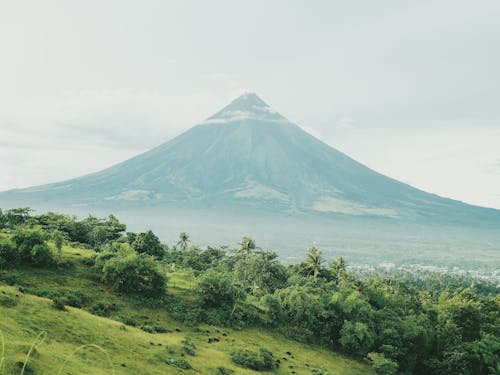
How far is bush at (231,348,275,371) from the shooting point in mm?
34406

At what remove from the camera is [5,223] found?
219ft

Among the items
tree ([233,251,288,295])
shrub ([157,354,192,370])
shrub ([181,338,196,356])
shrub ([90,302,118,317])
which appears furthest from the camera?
tree ([233,251,288,295])

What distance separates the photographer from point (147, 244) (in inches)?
2712

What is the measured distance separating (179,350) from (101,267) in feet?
54.4

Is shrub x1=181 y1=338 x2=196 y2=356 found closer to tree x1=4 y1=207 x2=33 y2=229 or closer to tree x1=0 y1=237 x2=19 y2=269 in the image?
tree x1=0 y1=237 x2=19 y2=269

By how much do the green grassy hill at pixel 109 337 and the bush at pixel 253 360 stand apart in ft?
2.88

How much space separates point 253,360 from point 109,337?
12581 millimetres

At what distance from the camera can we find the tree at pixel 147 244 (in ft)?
220

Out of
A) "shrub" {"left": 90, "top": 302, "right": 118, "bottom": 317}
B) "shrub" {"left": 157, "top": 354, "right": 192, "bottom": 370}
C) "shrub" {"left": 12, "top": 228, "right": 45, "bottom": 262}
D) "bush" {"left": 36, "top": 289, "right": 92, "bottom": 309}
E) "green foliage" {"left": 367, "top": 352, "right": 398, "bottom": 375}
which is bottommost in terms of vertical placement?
"green foliage" {"left": 367, "top": 352, "right": 398, "bottom": 375}

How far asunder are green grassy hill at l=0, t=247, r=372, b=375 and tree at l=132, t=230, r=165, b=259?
1496cm

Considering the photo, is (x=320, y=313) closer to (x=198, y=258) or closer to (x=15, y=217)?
(x=198, y=258)

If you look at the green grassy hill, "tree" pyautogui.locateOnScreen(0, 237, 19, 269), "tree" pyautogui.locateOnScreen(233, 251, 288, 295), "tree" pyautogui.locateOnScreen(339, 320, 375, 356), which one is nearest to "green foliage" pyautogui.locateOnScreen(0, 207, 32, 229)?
the green grassy hill

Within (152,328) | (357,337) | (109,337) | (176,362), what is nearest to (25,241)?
(152,328)

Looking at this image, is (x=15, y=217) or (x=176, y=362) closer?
(x=176, y=362)
